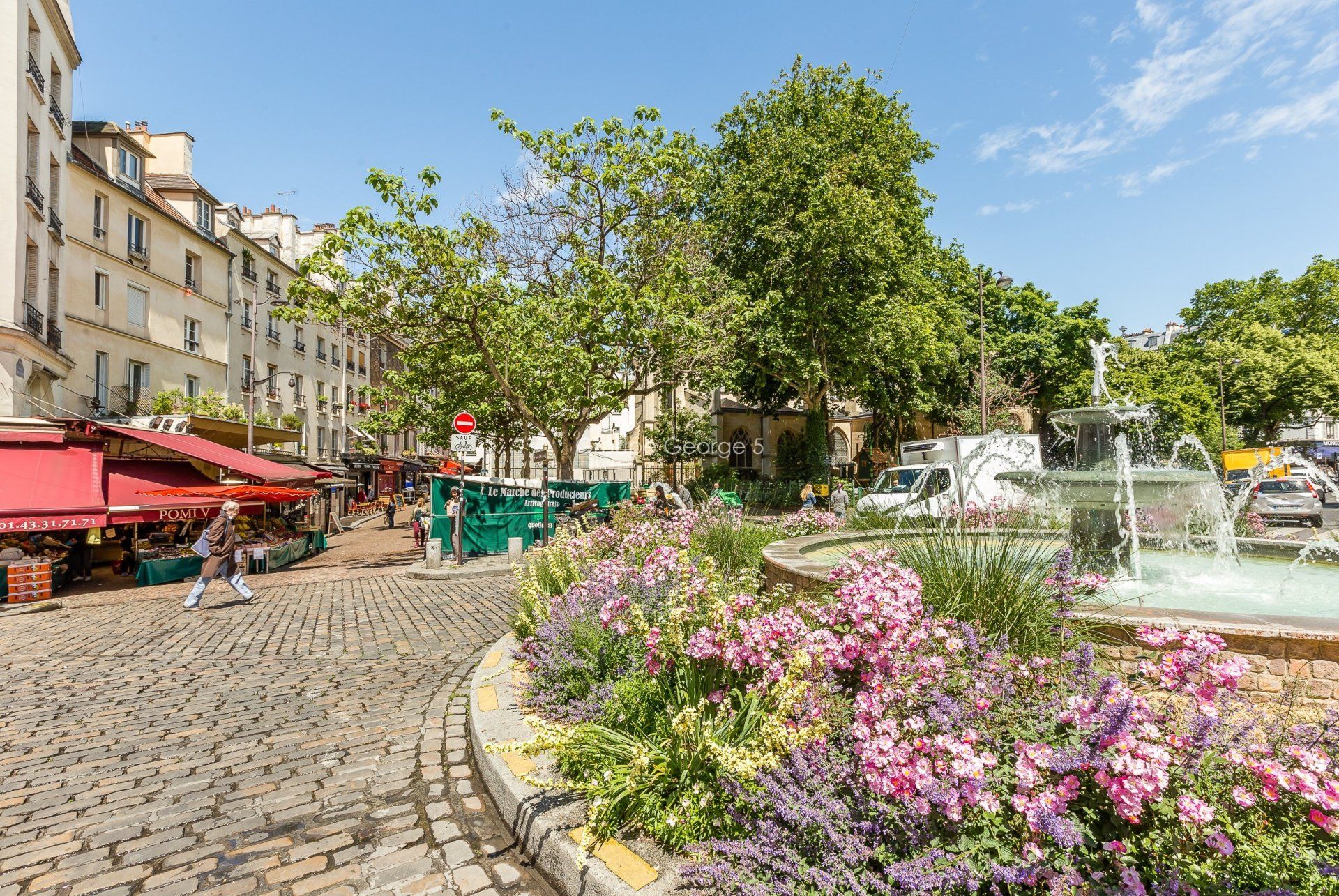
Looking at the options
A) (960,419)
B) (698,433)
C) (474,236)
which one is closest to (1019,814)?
(474,236)

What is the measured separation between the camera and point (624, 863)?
283cm

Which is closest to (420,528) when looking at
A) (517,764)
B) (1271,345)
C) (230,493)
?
(230,493)

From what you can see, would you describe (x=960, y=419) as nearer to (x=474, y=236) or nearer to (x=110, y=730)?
(x=474, y=236)

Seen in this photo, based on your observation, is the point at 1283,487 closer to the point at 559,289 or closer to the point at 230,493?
the point at 559,289

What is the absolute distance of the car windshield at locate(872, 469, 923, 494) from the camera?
710 inches

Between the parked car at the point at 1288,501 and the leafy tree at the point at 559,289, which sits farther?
the parked car at the point at 1288,501

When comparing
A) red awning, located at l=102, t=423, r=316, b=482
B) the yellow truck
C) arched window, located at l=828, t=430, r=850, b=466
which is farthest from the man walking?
arched window, located at l=828, t=430, r=850, b=466

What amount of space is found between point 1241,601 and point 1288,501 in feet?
82.3

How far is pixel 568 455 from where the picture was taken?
17484 mm

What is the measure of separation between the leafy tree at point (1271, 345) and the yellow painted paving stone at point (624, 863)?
55511 millimetres

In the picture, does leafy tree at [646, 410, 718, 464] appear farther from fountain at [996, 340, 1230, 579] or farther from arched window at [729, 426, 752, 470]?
fountain at [996, 340, 1230, 579]

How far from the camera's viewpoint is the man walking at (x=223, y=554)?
34.2 ft

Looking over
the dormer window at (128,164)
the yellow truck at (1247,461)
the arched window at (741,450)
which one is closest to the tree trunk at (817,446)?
the arched window at (741,450)

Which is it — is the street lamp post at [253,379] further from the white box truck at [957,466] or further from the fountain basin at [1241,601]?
the fountain basin at [1241,601]
